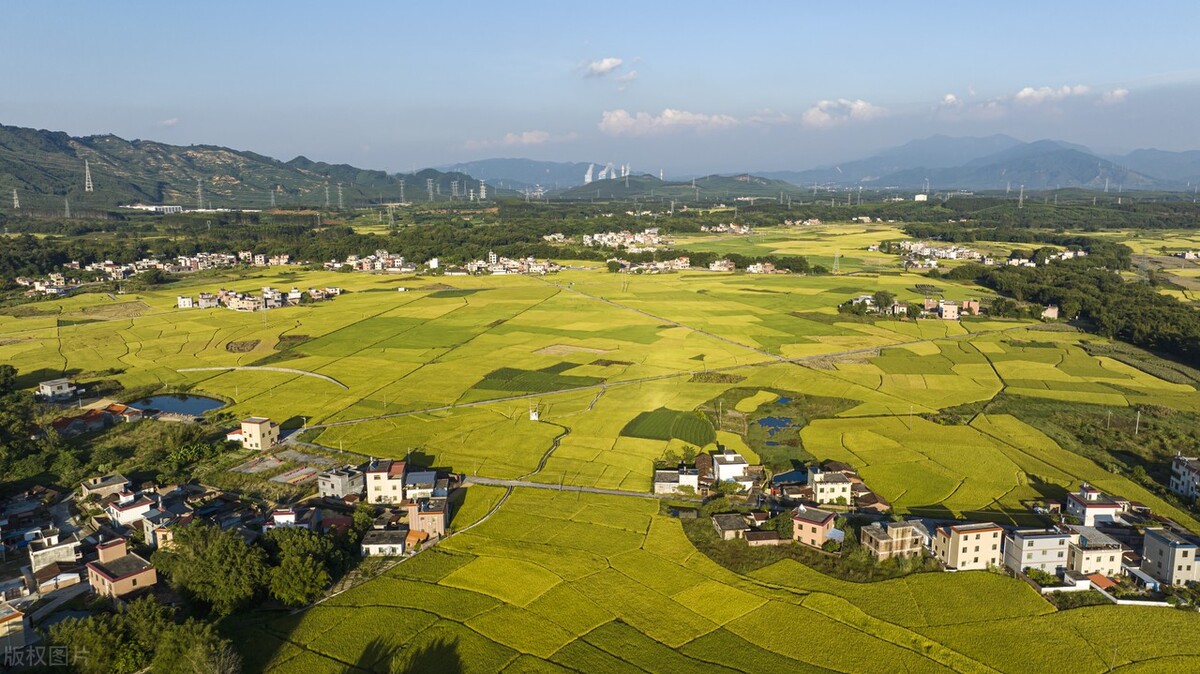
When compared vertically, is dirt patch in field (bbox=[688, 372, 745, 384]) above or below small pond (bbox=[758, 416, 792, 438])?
above

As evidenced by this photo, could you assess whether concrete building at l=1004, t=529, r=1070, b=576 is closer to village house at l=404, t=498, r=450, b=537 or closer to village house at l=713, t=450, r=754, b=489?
village house at l=713, t=450, r=754, b=489

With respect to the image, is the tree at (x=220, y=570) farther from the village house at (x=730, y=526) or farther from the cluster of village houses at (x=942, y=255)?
the cluster of village houses at (x=942, y=255)

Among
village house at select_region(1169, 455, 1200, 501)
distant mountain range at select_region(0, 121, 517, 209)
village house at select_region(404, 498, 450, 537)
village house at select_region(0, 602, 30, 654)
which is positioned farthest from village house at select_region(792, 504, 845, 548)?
distant mountain range at select_region(0, 121, 517, 209)

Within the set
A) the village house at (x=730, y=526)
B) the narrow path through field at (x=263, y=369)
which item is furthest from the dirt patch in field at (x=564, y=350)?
the village house at (x=730, y=526)

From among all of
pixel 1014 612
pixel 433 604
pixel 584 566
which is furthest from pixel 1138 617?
pixel 433 604

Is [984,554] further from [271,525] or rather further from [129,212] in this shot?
[129,212]

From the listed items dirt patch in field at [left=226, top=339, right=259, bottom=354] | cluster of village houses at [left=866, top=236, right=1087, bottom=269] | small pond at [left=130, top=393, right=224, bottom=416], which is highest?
cluster of village houses at [left=866, top=236, right=1087, bottom=269]

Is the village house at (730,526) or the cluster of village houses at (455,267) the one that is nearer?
the village house at (730,526)
